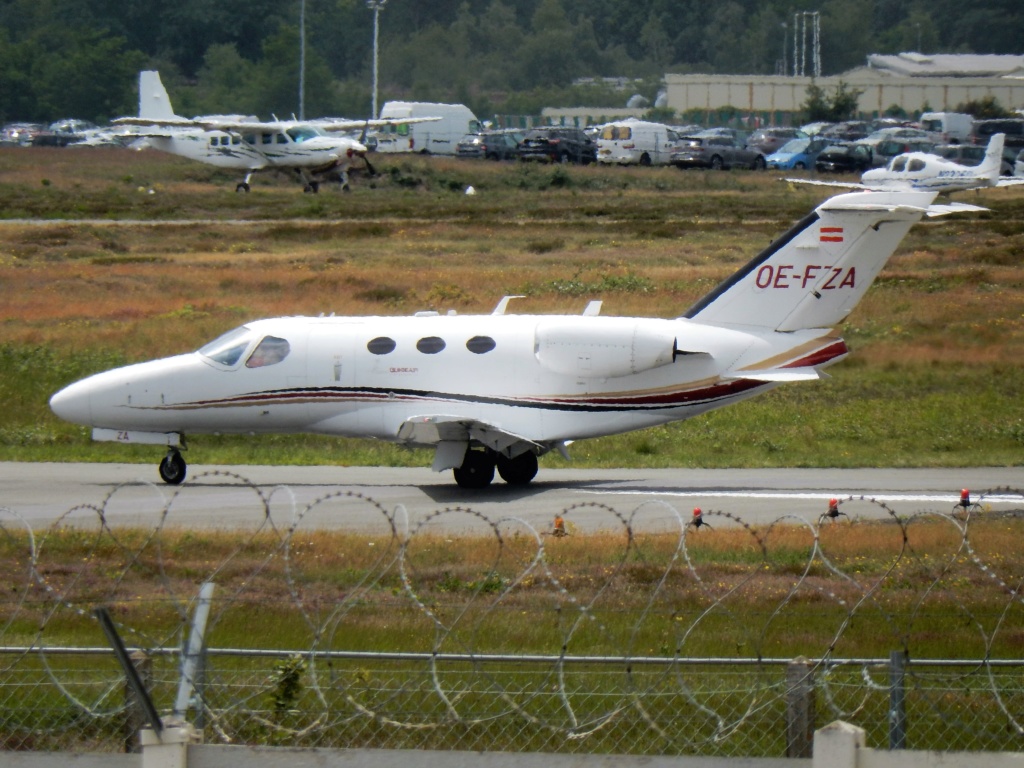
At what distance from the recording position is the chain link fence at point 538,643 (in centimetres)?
839

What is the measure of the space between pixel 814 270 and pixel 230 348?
8285 millimetres

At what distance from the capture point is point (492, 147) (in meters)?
92.1

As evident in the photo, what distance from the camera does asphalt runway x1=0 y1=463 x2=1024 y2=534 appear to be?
18062 millimetres

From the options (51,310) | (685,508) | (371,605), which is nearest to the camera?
(371,605)

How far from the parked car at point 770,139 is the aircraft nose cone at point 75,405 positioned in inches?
2894

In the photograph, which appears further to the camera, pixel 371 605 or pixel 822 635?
pixel 371 605

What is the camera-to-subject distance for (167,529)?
677 inches

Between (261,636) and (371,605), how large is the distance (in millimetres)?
1306

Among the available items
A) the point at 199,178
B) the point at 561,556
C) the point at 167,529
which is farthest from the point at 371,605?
the point at 199,178

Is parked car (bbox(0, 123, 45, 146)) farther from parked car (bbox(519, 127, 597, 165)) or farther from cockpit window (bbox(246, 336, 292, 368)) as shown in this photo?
cockpit window (bbox(246, 336, 292, 368))

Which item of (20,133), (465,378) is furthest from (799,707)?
(20,133)

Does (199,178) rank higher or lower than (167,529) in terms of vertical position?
higher

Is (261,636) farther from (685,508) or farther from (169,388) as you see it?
(169,388)

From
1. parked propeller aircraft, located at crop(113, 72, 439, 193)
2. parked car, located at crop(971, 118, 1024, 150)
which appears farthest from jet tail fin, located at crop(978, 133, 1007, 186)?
parked propeller aircraft, located at crop(113, 72, 439, 193)
